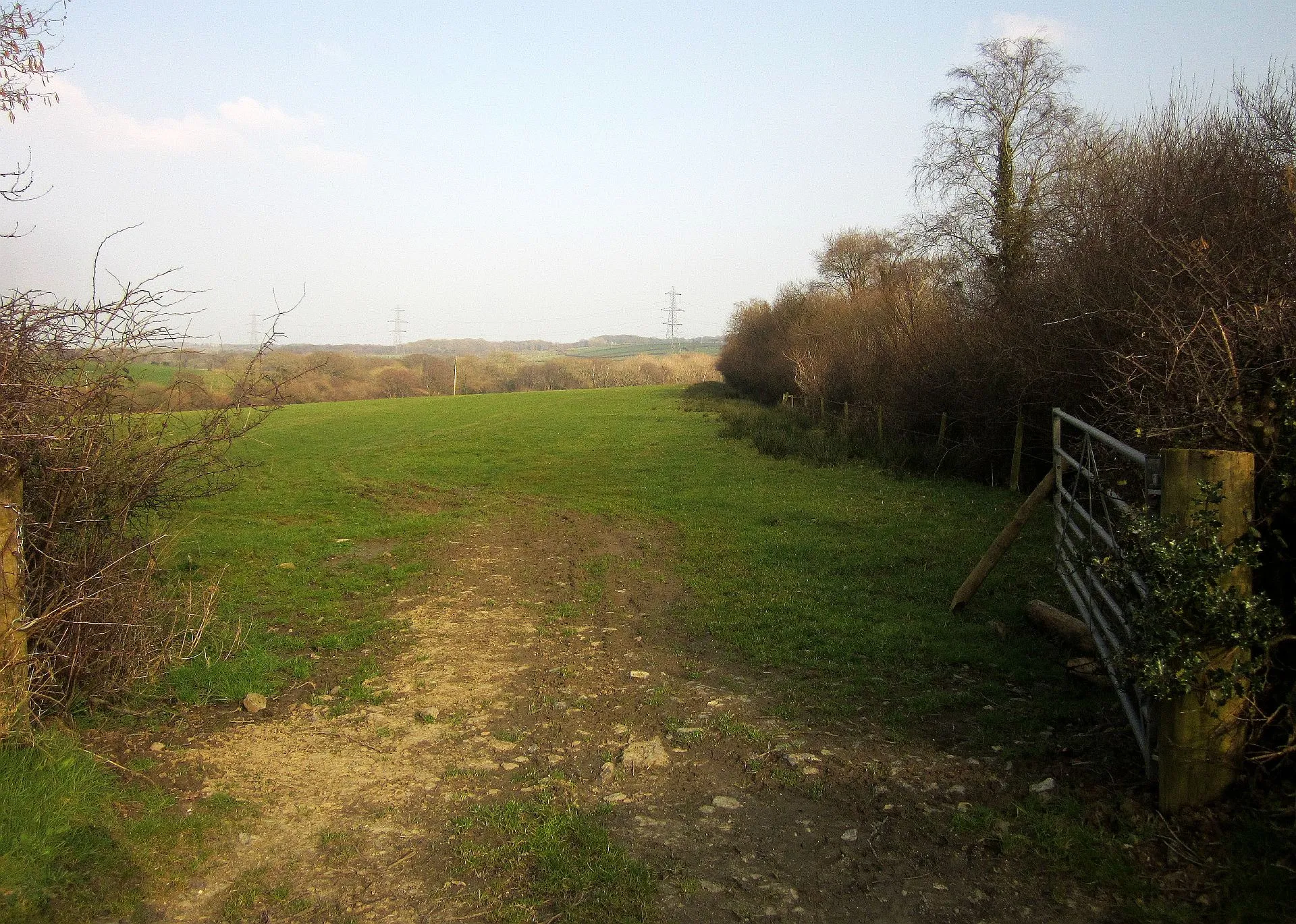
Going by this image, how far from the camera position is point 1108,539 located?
478 cm

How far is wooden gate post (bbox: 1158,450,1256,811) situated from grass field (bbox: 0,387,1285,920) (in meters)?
0.60

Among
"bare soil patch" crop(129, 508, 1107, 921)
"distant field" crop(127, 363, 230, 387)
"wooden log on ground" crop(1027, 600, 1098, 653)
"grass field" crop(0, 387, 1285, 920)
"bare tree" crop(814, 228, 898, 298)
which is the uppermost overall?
"bare tree" crop(814, 228, 898, 298)

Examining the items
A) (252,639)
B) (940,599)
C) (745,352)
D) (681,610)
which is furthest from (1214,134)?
(745,352)

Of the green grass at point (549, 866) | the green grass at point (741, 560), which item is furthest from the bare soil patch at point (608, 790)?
the green grass at point (741, 560)

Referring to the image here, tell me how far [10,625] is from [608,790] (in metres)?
3.40

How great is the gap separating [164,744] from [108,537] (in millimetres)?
1448

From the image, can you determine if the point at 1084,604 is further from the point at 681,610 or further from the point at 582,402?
the point at 582,402

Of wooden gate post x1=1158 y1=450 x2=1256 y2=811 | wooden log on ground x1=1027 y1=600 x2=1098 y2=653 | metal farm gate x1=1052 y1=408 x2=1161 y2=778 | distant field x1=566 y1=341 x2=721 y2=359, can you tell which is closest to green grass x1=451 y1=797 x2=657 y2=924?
wooden gate post x1=1158 y1=450 x2=1256 y2=811

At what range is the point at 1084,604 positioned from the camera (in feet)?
19.8

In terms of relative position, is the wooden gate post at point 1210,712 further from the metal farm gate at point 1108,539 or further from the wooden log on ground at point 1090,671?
the wooden log on ground at point 1090,671

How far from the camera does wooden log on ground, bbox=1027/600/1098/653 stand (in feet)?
22.1

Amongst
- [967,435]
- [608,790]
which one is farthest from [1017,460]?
[608,790]

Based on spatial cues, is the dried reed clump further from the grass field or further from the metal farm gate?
the metal farm gate

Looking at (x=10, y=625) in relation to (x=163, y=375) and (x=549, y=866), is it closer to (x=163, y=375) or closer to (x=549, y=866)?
(x=163, y=375)
